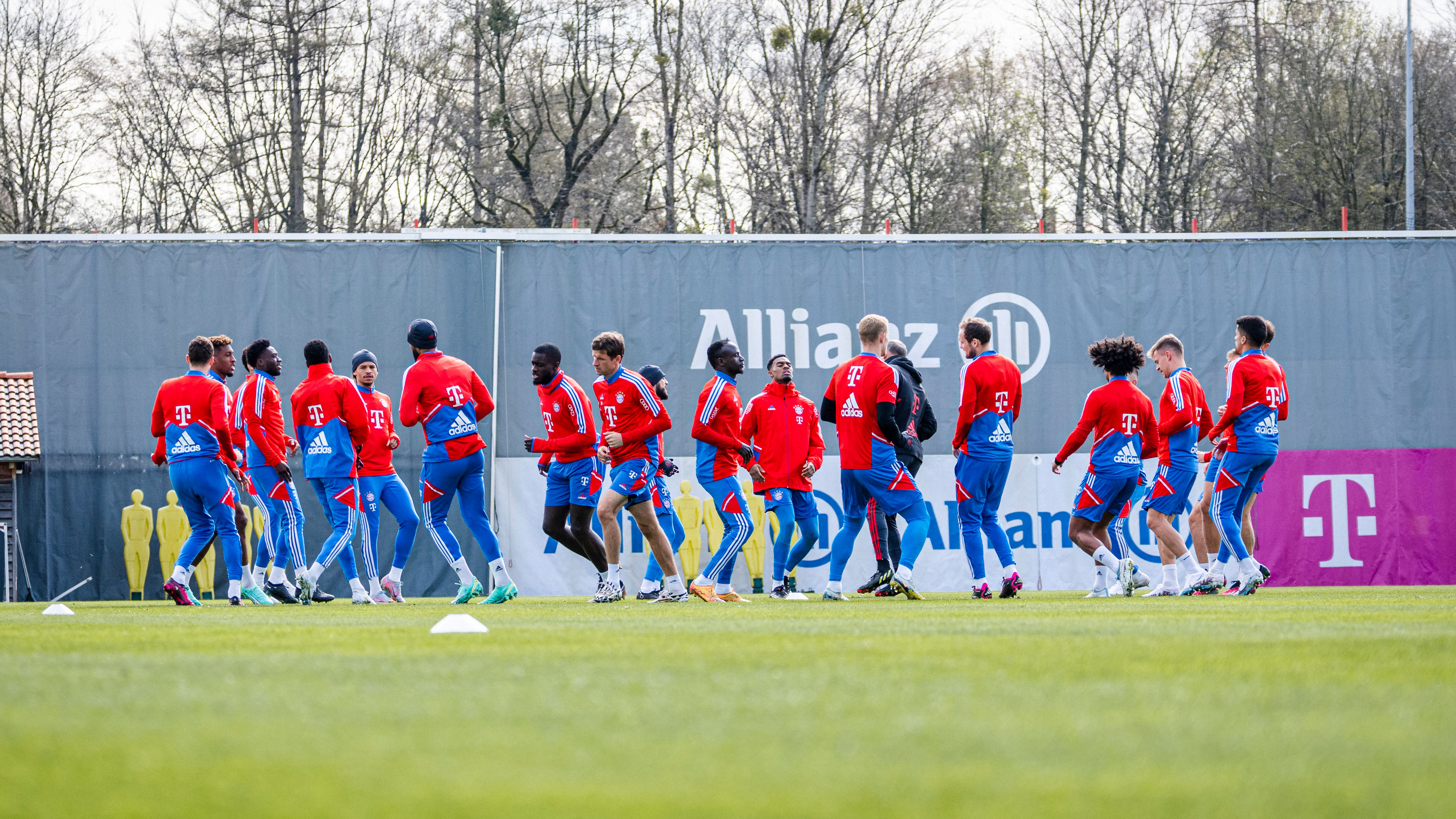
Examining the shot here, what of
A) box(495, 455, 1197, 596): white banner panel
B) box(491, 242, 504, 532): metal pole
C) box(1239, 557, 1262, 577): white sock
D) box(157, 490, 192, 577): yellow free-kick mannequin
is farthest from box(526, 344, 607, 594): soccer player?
box(157, 490, 192, 577): yellow free-kick mannequin

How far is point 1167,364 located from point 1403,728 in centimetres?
1004

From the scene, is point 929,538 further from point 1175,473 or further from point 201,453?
point 201,453

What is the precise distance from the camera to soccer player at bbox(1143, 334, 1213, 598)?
1226 cm

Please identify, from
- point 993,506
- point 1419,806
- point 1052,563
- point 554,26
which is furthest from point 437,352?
point 554,26

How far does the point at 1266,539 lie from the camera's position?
628 inches

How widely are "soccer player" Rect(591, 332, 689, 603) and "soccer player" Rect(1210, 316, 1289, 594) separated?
4.50 metres

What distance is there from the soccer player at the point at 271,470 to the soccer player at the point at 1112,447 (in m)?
6.10

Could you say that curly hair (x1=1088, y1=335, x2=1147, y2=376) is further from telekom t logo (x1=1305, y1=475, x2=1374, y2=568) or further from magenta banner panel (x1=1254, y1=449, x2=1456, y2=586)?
telekom t logo (x1=1305, y1=475, x2=1374, y2=568)

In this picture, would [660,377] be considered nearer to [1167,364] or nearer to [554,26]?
[1167,364]

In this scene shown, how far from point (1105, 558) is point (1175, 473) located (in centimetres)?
95

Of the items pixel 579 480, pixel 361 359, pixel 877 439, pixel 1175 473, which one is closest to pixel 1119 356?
pixel 1175 473

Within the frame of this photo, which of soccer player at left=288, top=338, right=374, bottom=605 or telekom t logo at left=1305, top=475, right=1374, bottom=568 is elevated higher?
soccer player at left=288, top=338, right=374, bottom=605

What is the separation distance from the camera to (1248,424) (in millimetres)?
12023

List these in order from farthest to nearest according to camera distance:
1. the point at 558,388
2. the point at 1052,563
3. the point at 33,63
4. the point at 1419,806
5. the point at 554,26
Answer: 1. the point at 554,26
2. the point at 33,63
3. the point at 1052,563
4. the point at 558,388
5. the point at 1419,806
